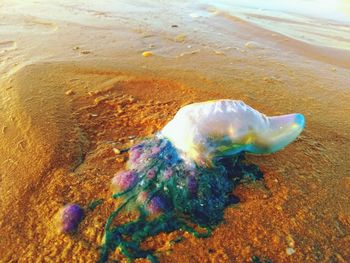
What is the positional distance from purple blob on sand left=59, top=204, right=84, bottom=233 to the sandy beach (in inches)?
1.7

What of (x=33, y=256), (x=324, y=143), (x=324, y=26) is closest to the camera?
(x=33, y=256)

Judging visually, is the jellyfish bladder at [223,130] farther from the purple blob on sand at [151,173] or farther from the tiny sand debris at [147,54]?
the tiny sand debris at [147,54]

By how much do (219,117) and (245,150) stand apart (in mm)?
331

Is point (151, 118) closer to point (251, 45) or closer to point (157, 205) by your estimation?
point (157, 205)

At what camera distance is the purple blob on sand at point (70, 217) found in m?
1.82

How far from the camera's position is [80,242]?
1760mm

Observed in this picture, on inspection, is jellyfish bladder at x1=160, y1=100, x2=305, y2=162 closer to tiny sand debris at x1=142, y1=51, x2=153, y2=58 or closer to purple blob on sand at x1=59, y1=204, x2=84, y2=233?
purple blob on sand at x1=59, y1=204, x2=84, y2=233

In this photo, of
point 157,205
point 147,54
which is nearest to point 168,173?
point 157,205

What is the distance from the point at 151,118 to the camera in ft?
9.12

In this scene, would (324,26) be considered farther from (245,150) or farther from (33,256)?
(33,256)

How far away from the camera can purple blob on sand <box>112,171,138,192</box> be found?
6.81ft

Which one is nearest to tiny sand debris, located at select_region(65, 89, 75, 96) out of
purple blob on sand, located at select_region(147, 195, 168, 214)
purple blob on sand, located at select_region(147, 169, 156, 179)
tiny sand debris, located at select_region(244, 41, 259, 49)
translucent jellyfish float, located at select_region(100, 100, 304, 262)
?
translucent jellyfish float, located at select_region(100, 100, 304, 262)

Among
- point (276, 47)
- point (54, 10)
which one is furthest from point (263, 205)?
point (54, 10)

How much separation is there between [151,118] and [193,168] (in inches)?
31.7
